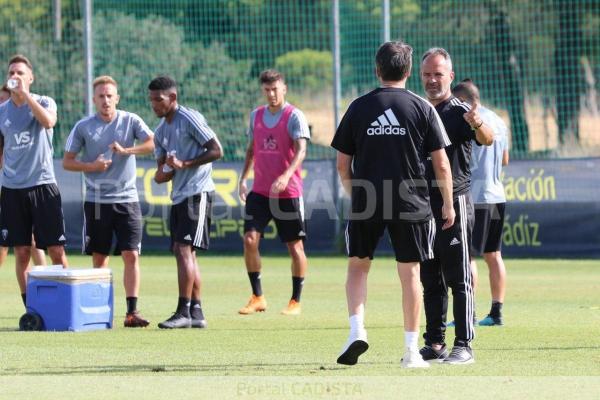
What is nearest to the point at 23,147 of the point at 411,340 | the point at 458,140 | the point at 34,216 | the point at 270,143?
the point at 34,216

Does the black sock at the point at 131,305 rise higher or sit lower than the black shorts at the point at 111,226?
lower

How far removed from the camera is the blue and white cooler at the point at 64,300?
1130 cm

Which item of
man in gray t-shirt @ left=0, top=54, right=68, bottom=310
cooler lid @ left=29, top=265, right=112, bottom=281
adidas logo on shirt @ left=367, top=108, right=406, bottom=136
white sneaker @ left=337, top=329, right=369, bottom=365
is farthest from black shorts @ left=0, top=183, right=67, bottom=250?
adidas logo on shirt @ left=367, top=108, right=406, bottom=136

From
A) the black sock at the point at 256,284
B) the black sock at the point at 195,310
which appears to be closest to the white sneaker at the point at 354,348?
the black sock at the point at 195,310

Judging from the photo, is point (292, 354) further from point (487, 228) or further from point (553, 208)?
point (553, 208)

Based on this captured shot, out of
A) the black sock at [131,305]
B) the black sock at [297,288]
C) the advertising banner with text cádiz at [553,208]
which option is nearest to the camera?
the black sock at [131,305]

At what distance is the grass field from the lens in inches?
308

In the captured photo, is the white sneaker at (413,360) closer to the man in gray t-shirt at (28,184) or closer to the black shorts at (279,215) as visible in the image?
the man in gray t-shirt at (28,184)

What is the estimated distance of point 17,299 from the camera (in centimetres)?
1450

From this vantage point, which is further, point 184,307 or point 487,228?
point 487,228

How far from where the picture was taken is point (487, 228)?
12023mm

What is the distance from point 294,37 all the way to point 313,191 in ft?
21.9

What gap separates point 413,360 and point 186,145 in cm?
409

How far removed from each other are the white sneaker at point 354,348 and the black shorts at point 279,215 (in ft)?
16.0
